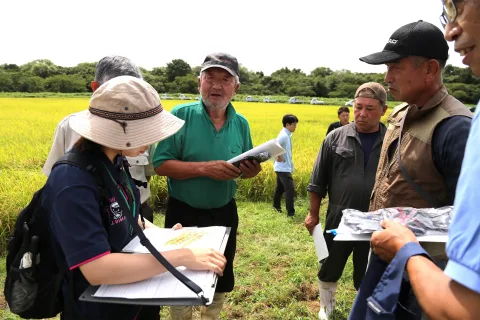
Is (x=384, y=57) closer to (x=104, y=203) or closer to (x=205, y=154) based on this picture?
(x=205, y=154)

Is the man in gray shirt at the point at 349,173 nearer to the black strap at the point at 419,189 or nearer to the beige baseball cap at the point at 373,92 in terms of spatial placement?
the beige baseball cap at the point at 373,92

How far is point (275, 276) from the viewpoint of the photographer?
12.3 ft

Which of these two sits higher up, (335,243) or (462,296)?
(462,296)

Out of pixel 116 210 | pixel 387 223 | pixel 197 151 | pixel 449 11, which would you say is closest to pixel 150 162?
pixel 197 151

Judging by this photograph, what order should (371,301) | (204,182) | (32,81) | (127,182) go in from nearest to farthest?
(371,301), (127,182), (204,182), (32,81)

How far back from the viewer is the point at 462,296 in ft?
2.47

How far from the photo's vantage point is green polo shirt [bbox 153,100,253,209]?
2.42 metres

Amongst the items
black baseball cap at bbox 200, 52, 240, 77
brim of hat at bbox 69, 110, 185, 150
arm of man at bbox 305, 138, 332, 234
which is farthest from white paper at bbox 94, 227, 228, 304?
arm of man at bbox 305, 138, 332, 234

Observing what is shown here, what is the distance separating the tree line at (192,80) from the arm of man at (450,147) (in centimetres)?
3318

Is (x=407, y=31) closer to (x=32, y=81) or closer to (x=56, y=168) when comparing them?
(x=56, y=168)

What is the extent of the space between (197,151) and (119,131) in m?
1.19

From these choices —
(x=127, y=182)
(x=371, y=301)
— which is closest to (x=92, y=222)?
(x=127, y=182)

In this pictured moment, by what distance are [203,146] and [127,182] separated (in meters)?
0.99

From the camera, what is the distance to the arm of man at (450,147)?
1.58 meters
